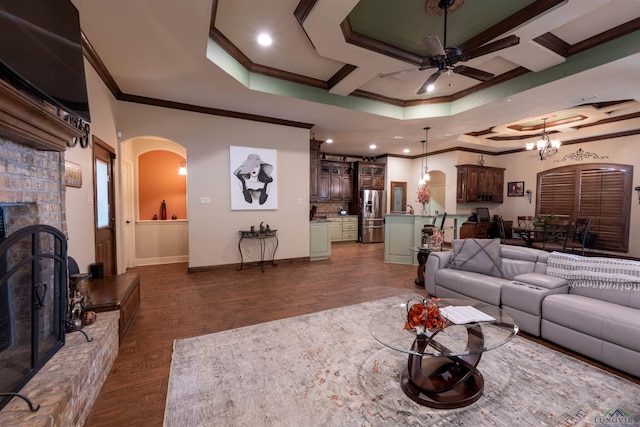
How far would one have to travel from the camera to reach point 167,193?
20.8 ft

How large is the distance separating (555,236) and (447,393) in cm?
475

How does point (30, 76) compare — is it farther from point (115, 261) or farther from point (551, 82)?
point (551, 82)

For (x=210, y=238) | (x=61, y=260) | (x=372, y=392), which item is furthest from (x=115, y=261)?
(x=372, y=392)

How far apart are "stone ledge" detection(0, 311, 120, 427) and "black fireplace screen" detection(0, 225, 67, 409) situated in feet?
0.19

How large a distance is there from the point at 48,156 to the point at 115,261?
2.63 metres

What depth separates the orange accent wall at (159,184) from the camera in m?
6.13

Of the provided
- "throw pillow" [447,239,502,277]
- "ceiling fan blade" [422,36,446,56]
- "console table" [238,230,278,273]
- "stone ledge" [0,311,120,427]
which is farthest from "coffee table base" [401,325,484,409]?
"console table" [238,230,278,273]

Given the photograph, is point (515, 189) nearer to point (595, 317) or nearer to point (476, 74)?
point (476, 74)

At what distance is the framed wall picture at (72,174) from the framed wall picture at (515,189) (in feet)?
32.6

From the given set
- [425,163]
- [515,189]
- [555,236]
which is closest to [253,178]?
[555,236]

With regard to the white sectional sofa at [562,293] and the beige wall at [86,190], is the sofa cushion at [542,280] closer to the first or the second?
the white sectional sofa at [562,293]

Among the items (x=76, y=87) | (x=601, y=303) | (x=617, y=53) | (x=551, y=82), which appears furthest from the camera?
(x=551, y=82)

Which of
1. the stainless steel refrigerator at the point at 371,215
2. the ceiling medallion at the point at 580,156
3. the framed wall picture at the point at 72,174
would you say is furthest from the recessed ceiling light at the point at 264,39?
the ceiling medallion at the point at 580,156

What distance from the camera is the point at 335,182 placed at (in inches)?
333
